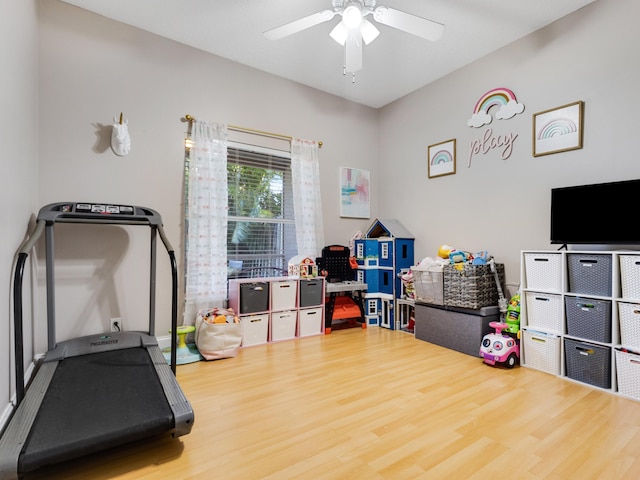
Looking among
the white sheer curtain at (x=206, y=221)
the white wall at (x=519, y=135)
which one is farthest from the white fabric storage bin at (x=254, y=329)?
the white wall at (x=519, y=135)

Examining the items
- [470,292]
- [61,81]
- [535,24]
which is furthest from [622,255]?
[61,81]

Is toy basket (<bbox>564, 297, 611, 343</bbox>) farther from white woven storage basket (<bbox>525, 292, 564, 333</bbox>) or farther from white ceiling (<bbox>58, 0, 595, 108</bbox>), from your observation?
white ceiling (<bbox>58, 0, 595, 108</bbox>)

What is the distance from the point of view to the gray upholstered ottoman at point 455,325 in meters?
2.82

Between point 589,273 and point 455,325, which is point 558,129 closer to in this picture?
point 589,273

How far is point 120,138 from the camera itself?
2660 millimetres

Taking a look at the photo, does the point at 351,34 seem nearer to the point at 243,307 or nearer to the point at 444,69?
the point at 444,69

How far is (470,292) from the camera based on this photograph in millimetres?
2855

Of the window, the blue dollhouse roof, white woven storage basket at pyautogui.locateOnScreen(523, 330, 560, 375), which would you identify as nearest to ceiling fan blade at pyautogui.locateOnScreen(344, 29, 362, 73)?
the window

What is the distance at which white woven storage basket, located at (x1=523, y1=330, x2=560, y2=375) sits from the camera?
2407mm

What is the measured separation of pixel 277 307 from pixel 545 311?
90.5 inches

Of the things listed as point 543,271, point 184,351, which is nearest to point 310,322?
point 184,351

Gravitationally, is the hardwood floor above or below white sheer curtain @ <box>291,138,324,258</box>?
below

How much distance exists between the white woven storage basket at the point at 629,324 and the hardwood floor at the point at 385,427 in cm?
36

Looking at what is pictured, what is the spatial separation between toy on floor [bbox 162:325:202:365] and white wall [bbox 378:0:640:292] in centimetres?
267
